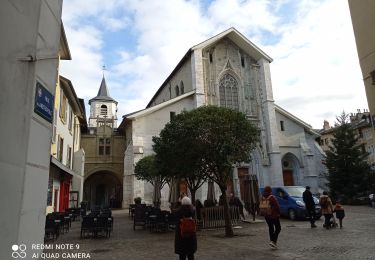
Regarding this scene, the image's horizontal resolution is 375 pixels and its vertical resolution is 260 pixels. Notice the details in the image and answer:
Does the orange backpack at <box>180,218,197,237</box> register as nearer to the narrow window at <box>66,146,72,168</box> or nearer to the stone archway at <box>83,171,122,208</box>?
the narrow window at <box>66,146,72,168</box>

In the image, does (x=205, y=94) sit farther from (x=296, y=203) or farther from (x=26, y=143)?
(x=26, y=143)

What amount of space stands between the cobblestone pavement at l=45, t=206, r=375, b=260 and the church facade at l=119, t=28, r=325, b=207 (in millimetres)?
17699

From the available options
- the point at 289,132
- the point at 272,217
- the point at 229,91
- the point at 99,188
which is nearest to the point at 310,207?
A: the point at 272,217

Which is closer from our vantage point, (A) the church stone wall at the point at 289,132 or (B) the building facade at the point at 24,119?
(B) the building facade at the point at 24,119

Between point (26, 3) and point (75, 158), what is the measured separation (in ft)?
89.3

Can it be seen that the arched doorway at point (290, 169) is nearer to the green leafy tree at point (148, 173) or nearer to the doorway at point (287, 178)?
the doorway at point (287, 178)

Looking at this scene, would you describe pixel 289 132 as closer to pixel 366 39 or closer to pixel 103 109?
pixel 366 39

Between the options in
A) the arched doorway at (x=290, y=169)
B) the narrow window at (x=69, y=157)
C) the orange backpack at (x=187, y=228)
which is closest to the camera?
the orange backpack at (x=187, y=228)

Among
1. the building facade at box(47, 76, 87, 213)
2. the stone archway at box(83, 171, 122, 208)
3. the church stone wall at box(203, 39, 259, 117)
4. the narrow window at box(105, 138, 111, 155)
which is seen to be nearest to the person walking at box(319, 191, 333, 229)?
the building facade at box(47, 76, 87, 213)

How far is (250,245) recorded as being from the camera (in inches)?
386

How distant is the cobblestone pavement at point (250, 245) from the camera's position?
8209 mm

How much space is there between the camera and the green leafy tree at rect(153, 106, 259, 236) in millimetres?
12570

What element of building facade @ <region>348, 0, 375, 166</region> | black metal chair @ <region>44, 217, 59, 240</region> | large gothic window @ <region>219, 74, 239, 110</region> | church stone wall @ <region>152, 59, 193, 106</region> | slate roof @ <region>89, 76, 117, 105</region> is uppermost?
slate roof @ <region>89, 76, 117, 105</region>

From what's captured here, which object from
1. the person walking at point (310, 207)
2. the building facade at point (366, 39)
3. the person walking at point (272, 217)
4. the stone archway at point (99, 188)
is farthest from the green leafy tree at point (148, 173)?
the building facade at point (366, 39)
